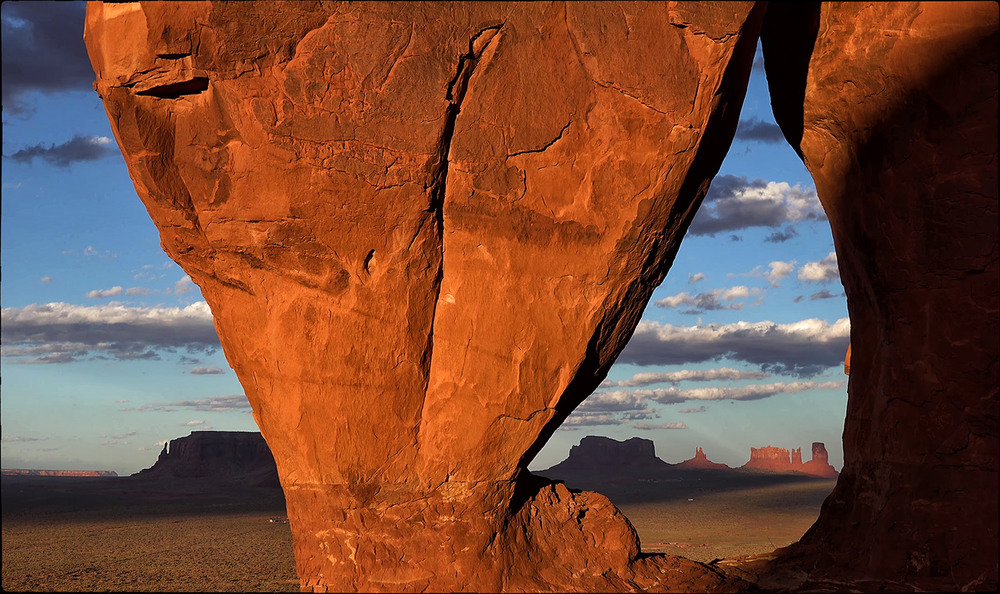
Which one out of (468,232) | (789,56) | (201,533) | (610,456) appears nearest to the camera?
(468,232)

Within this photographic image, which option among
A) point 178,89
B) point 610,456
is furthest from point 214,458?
point 178,89

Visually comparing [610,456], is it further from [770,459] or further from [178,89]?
[178,89]

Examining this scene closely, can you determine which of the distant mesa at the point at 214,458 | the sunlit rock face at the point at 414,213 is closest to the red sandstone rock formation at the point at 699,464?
the distant mesa at the point at 214,458

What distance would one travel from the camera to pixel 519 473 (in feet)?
20.9

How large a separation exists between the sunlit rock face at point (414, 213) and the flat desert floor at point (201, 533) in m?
5.17

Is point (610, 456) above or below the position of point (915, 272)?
below

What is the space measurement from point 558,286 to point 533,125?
1.25 m

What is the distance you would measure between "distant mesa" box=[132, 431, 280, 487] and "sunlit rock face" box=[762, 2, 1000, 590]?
155 feet

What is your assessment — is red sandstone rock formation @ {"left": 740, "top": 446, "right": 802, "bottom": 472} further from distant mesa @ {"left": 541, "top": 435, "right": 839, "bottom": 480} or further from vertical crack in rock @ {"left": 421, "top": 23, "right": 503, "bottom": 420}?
vertical crack in rock @ {"left": 421, "top": 23, "right": 503, "bottom": 420}


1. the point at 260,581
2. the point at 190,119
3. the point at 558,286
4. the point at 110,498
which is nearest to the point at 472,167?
the point at 558,286

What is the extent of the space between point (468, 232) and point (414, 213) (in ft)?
1.48

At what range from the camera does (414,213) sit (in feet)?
18.9

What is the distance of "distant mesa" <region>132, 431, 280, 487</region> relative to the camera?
51.7 metres

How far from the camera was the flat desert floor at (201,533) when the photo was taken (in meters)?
11.9
